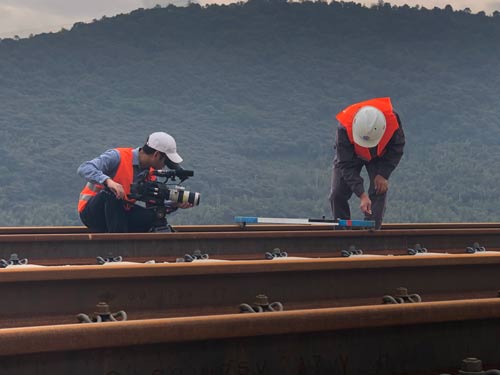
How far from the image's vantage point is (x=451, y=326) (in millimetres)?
3918

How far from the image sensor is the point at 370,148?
10.7 meters

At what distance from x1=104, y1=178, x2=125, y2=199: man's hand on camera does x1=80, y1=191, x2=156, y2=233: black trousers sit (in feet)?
1.19

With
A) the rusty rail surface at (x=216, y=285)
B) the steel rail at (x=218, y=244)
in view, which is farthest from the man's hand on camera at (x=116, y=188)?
the rusty rail surface at (x=216, y=285)

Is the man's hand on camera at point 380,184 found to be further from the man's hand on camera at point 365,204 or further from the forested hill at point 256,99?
the forested hill at point 256,99

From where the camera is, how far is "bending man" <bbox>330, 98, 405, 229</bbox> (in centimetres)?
1062

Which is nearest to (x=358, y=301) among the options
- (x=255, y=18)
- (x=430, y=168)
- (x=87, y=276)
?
(x=87, y=276)

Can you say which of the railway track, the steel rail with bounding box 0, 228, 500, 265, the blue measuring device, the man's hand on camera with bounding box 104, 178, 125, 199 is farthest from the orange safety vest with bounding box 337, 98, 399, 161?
the railway track

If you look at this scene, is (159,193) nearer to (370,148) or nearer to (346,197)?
(370,148)

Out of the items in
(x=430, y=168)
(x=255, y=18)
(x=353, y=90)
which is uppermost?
(x=255, y=18)

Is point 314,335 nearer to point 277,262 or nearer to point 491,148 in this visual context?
point 277,262

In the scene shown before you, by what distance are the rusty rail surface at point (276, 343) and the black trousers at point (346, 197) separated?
6.93 m

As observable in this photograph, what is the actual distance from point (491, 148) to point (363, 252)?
407ft

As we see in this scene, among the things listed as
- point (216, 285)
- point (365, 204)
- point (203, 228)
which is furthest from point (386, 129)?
point (216, 285)

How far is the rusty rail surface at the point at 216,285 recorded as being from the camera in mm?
4660
